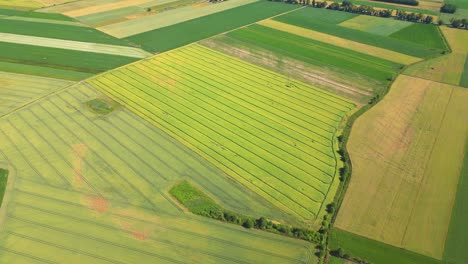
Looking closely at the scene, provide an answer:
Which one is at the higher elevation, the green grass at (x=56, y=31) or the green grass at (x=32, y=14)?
the green grass at (x=32, y=14)

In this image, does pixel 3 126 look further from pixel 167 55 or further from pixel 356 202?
pixel 356 202

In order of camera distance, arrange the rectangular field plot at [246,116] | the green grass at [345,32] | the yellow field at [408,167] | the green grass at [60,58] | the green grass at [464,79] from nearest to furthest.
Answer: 1. the yellow field at [408,167]
2. the rectangular field plot at [246,116]
3. the green grass at [464,79]
4. the green grass at [60,58]
5. the green grass at [345,32]

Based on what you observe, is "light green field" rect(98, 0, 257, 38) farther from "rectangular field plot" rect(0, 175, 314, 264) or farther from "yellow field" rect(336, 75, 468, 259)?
"yellow field" rect(336, 75, 468, 259)

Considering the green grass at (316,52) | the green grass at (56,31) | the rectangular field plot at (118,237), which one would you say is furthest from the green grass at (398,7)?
the rectangular field plot at (118,237)

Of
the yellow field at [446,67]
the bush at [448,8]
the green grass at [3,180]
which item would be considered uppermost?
the bush at [448,8]

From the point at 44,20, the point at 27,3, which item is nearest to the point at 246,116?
the point at 44,20

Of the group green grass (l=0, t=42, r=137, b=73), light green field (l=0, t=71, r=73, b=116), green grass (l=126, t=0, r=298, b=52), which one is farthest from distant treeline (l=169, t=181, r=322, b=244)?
green grass (l=126, t=0, r=298, b=52)

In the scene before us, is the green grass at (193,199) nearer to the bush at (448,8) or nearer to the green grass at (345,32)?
the green grass at (345,32)
